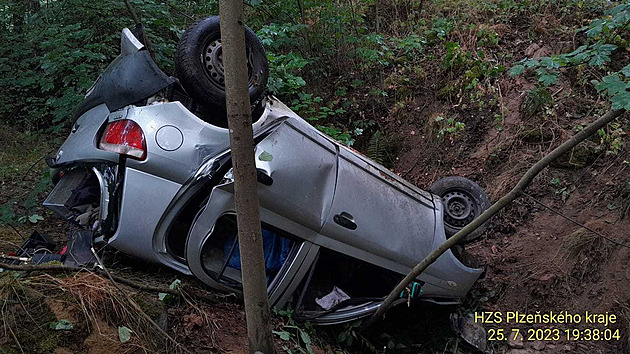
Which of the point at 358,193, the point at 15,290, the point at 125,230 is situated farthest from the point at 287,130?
the point at 15,290

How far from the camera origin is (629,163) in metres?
5.04

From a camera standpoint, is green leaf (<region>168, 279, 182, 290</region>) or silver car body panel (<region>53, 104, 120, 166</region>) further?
silver car body panel (<region>53, 104, 120, 166</region>)

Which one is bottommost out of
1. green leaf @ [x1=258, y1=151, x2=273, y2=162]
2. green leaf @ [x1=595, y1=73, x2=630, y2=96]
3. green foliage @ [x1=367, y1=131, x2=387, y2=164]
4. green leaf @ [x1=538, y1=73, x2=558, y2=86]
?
green leaf @ [x1=258, y1=151, x2=273, y2=162]

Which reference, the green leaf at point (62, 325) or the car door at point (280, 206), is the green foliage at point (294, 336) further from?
the green leaf at point (62, 325)

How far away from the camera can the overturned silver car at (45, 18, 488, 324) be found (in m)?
3.10

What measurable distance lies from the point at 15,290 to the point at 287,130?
185cm

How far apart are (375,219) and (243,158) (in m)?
1.68

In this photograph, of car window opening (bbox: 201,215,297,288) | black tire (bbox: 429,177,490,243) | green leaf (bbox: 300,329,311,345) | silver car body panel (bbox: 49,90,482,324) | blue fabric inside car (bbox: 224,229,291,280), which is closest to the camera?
silver car body panel (bbox: 49,90,482,324)

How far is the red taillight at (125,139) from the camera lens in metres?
3.09

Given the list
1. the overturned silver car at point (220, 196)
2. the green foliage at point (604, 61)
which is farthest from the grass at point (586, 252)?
the green foliage at point (604, 61)

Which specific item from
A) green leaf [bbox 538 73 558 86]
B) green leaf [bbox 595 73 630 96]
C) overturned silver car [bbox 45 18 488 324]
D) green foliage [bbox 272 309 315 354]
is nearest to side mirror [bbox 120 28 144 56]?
overturned silver car [bbox 45 18 488 324]

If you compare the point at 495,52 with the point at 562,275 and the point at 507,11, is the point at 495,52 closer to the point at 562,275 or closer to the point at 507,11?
the point at 507,11

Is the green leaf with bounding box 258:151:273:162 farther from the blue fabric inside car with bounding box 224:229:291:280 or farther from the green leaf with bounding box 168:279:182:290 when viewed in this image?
the green leaf with bounding box 168:279:182:290

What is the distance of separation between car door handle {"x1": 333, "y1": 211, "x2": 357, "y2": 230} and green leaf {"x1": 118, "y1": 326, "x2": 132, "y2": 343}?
4.89 ft
